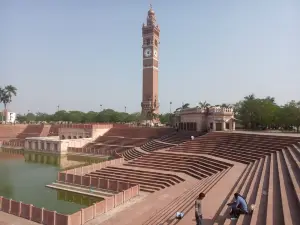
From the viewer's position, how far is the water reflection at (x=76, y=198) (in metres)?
20.8

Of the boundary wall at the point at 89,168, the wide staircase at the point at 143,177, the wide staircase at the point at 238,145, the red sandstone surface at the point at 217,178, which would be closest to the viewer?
the red sandstone surface at the point at 217,178

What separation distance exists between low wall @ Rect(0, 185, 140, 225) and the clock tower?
2555 inches

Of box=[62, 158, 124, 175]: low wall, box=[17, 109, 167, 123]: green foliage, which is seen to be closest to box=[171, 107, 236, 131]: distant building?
box=[62, 158, 124, 175]: low wall

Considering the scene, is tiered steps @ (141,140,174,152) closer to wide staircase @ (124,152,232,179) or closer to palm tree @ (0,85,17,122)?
wide staircase @ (124,152,232,179)

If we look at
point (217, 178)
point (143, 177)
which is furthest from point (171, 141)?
point (217, 178)

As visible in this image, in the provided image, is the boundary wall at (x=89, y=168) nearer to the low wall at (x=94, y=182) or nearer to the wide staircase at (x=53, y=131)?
the low wall at (x=94, y=182)

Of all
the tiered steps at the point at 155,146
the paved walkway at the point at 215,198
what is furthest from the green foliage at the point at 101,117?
the paved walkway at the point at 215,198

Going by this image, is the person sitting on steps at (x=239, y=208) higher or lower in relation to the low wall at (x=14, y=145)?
higher

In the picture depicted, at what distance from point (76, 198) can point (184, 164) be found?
10419 millimetres

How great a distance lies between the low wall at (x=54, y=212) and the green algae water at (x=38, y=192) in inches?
126

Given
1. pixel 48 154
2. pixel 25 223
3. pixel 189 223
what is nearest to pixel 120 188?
pixel 25 223

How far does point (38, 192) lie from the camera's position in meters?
23.3

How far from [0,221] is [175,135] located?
31.9 metres

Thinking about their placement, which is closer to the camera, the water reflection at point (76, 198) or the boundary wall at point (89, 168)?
the water reflection at point (76, 198)
